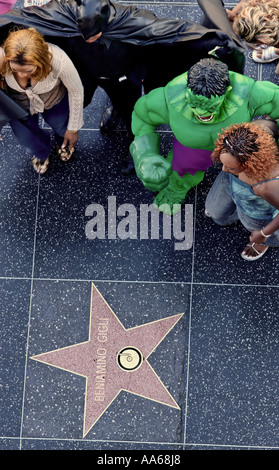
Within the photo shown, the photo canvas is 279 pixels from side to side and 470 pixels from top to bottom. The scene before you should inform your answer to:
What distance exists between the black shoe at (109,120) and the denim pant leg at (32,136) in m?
0.34

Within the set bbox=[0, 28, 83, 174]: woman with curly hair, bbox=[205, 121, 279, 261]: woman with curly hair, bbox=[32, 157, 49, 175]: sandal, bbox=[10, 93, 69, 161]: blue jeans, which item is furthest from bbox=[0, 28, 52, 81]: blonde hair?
bbox=[32, 157, 49, 175]: sandal

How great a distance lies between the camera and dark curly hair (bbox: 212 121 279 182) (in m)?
2.23

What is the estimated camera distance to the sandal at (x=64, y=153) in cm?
337

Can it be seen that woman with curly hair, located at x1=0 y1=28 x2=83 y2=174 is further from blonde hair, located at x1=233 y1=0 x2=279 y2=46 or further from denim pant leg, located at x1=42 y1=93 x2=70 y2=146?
blonde hair, located at x1=233 y1=0 x2=279 y2=46

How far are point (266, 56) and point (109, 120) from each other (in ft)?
3.32

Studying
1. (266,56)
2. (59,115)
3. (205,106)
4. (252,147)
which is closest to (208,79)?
(205,106)

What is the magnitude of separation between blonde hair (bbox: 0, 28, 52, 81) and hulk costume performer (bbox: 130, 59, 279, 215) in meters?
0.49

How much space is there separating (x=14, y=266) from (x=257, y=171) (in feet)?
5.59

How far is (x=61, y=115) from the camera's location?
2.97 m

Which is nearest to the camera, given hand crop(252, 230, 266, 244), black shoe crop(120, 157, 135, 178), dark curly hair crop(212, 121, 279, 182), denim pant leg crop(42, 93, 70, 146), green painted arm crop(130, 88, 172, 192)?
dark curly hair crop(212, 121, 279, 182)

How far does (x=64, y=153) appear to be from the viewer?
3.38 metres

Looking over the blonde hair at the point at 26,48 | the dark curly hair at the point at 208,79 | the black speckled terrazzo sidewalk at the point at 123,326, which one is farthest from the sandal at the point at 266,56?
the blonde hair at the point at 26,48

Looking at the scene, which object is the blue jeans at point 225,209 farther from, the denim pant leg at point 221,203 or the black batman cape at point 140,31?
the black batman cape at point 140,31
